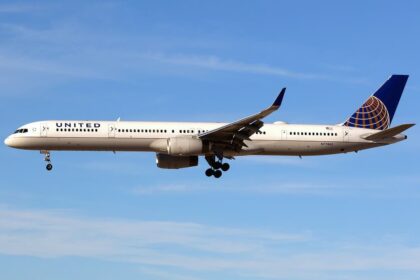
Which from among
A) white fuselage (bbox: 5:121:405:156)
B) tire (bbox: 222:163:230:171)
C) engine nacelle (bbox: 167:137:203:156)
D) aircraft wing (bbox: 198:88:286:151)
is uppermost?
white fuselage (bbox: 5:121:405:156)

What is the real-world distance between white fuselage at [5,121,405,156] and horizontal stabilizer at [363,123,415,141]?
796 mm

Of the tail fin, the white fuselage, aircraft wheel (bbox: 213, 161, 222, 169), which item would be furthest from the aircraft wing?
the tail fin

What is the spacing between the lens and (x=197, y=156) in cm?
6775

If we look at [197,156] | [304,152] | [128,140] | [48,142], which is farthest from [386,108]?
[48,142]

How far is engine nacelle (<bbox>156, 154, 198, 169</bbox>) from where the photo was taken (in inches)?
2650

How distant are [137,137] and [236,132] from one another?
7.32m

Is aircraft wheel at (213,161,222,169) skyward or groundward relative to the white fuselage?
groundward

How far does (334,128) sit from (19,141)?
2406 centimetres

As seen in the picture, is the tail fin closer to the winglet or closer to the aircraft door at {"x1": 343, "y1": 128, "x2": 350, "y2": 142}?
the aircraft door at {"x1": 343, "y1": 128, "x2": 350, "y2": 142}

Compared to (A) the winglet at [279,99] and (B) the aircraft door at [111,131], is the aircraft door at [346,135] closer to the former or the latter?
(A) the winglet at [279,99]

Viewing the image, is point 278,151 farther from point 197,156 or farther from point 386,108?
point 386,108

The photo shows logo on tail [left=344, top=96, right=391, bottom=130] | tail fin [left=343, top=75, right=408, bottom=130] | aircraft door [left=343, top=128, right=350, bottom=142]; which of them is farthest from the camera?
tail fin [left=343, top=75, right=408, bottom=130]

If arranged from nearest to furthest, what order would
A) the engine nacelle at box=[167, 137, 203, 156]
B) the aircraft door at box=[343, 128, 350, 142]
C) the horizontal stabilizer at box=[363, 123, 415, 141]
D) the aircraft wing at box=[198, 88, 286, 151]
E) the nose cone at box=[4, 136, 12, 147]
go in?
the aircraft wing at box=[198, 88, 286, 151] < the engine nacelle at box=[167, 137, 203, 156] < the horizontal stabilizer at box=[363, 123, 415, 141] < the nose cone at box=[4, 136, 12, 147] < the aircraft door at box=[343, 128, 350, 142]

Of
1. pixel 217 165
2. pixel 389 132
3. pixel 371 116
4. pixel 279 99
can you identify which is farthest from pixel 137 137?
pixel 371 116
